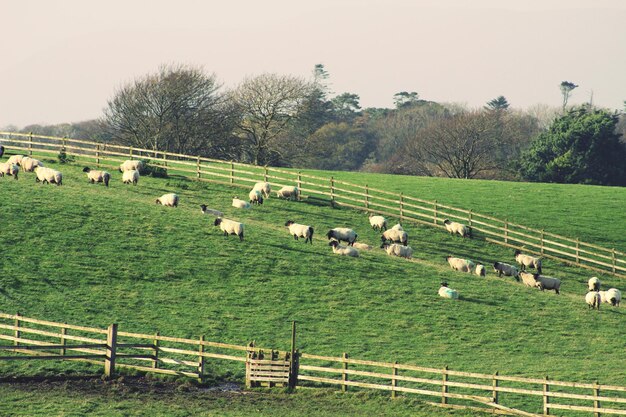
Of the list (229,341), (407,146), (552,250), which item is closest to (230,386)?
(229,341)

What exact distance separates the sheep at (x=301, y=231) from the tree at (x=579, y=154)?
41418 millimetres

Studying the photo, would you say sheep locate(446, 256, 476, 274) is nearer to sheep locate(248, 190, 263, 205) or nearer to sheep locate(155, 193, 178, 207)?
sheep locate(248, 190, 263, 205)

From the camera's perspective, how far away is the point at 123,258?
119ft

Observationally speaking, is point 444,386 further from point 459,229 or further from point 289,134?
point 289,134

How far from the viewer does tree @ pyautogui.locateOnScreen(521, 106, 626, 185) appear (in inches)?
3019

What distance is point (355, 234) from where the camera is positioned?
136ft

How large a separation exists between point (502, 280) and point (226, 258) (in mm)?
12179

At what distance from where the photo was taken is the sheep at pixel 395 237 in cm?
4249

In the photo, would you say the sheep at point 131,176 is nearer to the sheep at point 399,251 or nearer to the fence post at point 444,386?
the sheep at point 399,251

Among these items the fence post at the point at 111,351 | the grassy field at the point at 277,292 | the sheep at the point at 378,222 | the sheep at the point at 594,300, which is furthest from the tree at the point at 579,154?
the fence post at the point at 111,351

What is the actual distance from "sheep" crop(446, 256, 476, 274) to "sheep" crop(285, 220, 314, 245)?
6.47 m

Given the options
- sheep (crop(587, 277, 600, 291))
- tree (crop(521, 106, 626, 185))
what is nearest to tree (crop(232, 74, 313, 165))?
tree (crop(521, 106, 626, 185))

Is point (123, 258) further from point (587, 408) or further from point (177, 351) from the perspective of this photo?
point (587, 408)

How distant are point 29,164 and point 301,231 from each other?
17.3 meters
